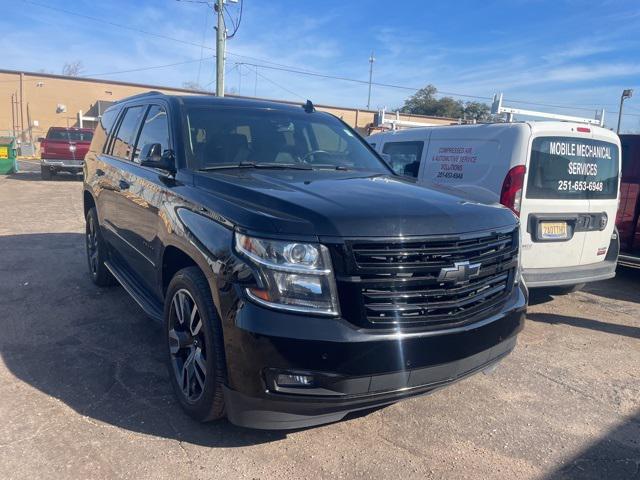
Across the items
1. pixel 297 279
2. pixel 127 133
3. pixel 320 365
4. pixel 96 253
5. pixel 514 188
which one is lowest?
pixel 96 253

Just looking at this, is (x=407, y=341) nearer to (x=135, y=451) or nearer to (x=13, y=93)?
(x=135, y=451)

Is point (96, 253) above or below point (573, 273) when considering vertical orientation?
below

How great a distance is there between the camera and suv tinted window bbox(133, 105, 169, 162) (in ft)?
12.5

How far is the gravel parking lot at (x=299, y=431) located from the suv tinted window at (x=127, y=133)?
60.6 inches

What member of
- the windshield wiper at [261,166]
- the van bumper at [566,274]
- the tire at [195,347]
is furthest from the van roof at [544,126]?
the tire at [195,347]

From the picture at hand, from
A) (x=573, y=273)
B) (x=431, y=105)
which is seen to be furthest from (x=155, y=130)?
(x=431, y=105)

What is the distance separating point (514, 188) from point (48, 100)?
38.0 meters

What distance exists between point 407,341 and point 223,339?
36.1 inches

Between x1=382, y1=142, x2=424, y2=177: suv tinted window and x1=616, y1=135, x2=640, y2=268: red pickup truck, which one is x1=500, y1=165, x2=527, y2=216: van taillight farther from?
x1=616, y1=135, x2=640, y2=268: red pickup truck

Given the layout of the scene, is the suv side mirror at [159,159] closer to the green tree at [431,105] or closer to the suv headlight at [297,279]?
the suv headlight at [297,279]

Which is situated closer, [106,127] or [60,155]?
[106,127]

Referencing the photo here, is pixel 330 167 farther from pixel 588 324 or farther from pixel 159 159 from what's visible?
pixel 588 324

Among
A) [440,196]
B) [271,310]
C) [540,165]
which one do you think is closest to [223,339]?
[271,310]

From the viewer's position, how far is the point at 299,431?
3035mm
